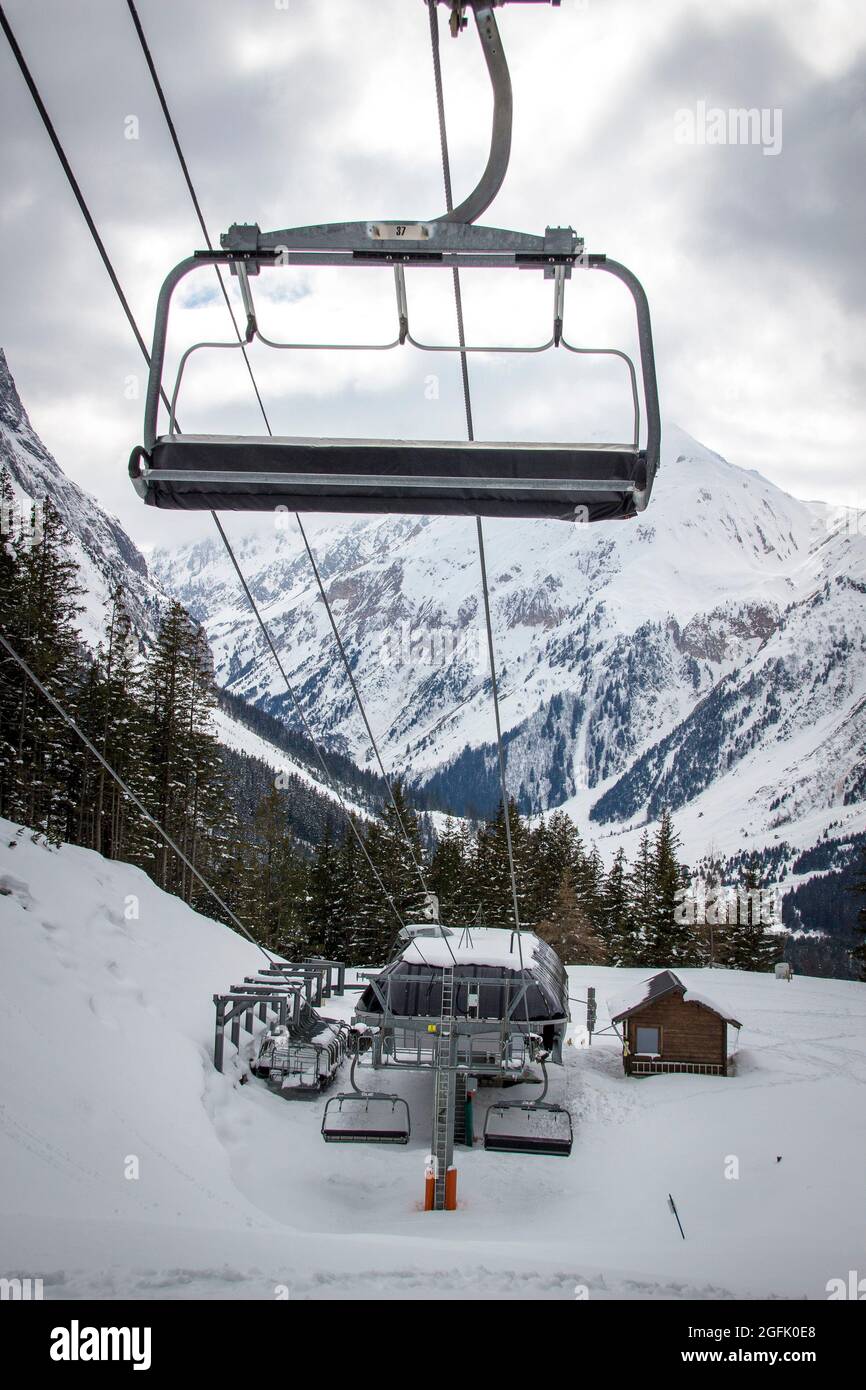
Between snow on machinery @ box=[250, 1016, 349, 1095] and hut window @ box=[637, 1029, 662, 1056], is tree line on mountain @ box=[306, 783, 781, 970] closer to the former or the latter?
hut window @ box=[637, 1029, 662, 1056]

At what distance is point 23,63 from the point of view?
4312mm

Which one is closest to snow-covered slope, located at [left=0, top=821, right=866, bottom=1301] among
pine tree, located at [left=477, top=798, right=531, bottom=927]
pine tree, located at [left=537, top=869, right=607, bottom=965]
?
pine tree, located at [left=537, top=869, right=607, bottom=965]

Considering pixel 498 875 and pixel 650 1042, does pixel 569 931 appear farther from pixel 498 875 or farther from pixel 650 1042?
pixel 650 1042

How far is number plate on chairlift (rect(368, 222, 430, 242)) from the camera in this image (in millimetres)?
3857

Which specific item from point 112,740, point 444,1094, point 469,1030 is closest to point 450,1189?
point 444,1094

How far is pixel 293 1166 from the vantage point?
48.6 feet

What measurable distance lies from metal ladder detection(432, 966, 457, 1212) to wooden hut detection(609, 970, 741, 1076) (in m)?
6.66

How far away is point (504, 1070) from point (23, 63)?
16992mm

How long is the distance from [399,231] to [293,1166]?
15.1 meters

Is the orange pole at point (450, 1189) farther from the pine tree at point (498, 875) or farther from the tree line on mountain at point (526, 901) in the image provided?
the pine tree at point (498, 875)

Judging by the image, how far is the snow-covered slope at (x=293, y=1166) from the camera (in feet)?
22.7

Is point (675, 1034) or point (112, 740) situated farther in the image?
point (112, 740)
